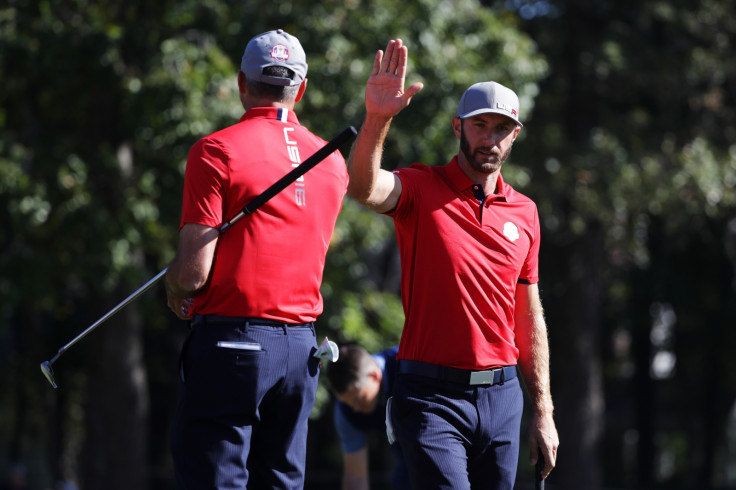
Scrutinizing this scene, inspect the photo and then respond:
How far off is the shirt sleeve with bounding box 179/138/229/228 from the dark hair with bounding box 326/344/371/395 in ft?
6.91

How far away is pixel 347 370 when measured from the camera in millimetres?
5598

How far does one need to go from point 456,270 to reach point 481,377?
0.39 m

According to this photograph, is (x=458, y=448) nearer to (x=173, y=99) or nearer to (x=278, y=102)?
(x=278, y=102)

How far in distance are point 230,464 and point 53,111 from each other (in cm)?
1154

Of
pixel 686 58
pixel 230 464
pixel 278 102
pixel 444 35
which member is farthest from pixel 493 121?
pixel 686 58

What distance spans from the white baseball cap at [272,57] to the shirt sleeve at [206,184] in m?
0.34

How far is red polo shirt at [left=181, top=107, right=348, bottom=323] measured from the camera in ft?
11.8

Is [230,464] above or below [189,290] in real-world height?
below

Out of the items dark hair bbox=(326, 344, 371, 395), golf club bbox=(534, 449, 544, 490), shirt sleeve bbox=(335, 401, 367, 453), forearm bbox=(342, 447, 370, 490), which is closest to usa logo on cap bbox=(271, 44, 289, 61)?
golf club bbox=(534, 449, 544, 490)

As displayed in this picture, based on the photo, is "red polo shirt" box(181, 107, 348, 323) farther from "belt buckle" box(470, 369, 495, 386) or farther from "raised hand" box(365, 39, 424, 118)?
"belt buckle" box(470, 369, 495, 386)

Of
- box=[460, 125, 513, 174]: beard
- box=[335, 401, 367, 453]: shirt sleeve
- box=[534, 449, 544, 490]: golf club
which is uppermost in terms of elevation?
box=[460, 125, 513, 174]: beard

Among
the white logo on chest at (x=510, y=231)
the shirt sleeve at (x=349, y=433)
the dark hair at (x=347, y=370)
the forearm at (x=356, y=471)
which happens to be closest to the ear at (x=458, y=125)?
the white logo on chest at (x=510, y=231)

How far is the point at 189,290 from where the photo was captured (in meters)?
3.59

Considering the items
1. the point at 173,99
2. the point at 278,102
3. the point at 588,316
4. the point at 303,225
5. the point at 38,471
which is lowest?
the point at 38,471
